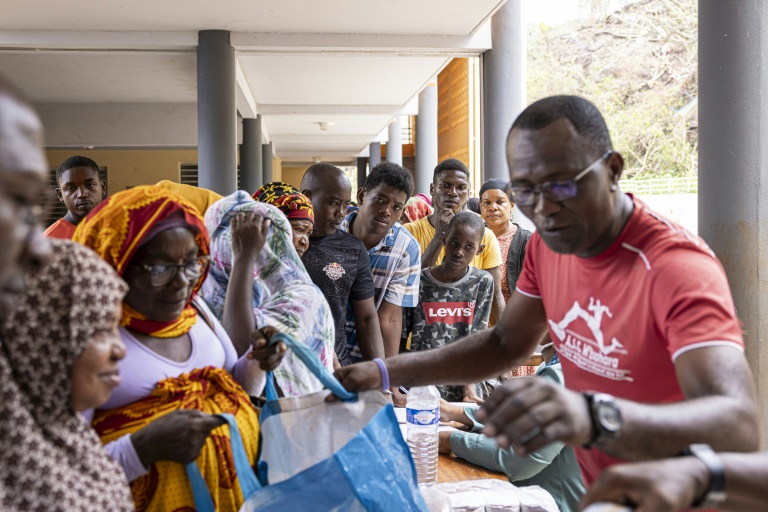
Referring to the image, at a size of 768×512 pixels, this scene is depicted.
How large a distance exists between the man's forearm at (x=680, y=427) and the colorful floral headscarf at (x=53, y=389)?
2.84 feet

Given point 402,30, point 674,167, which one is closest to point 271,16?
point 402,30

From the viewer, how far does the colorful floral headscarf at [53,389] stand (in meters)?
1.05

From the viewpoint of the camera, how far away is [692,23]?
24.5m

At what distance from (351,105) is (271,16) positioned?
6.01 m

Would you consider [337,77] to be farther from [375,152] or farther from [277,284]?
[375,152]

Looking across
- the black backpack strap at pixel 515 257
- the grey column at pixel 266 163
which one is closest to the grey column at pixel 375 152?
the grey column at pixel 266 163

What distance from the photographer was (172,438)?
1552 millimetres

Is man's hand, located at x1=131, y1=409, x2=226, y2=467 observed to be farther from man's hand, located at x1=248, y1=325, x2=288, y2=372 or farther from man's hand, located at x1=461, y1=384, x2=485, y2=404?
man's hand, located at x1=461, y1=384, x2=485, y2=404

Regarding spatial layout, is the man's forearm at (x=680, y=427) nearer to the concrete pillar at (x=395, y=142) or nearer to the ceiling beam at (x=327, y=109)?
the ceiling beam at (x=327, y=109)

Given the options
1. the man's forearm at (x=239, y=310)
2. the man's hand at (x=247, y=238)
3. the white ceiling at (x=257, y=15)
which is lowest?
the man's forearm at (x=239, y=310)

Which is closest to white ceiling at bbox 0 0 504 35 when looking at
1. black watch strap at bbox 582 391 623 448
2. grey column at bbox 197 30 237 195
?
grey column at bbox 197 30 237 195

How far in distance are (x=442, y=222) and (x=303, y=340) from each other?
2626 millimetres

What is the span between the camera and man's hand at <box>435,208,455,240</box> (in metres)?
4.68

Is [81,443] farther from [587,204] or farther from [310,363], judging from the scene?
[587,204]
